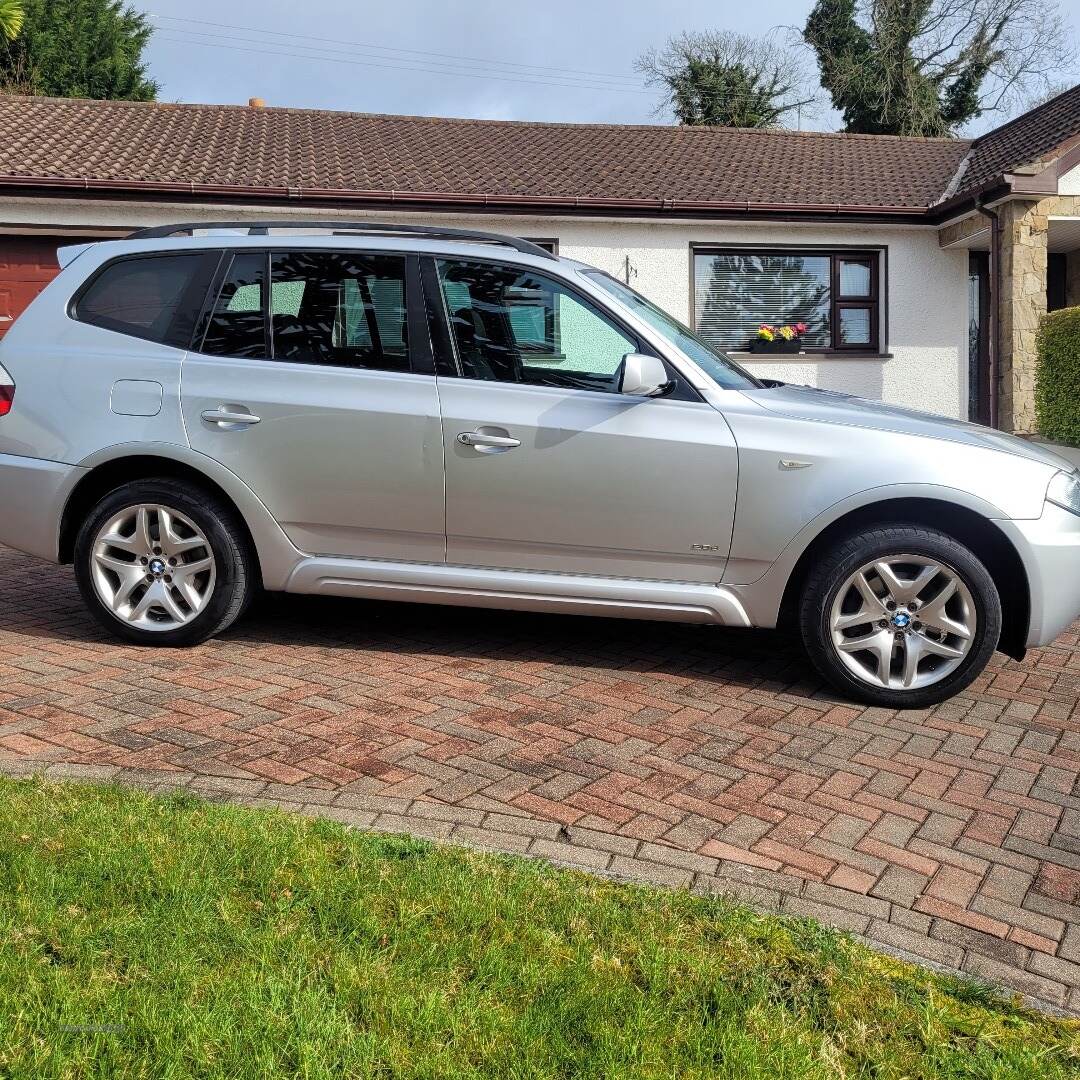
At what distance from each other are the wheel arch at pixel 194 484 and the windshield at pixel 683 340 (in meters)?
1.86

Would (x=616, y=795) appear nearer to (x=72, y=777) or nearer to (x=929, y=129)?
(x=72, y=777)

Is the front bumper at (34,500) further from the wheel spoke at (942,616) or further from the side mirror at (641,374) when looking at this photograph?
the wheel spoke at (942,616)

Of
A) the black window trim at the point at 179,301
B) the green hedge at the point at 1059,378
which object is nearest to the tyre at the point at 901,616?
the black window trim at the point at 179,301

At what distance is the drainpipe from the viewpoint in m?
14.9

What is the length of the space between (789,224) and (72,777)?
46.1 feet

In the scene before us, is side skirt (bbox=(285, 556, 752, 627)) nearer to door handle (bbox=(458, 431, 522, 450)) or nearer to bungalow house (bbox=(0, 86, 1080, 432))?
door handle (bbox=(458, 431, 522, 450))

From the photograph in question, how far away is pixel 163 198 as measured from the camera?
14672 mm

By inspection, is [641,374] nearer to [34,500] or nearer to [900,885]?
[900,885]

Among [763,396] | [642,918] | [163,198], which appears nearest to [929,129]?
[163,198]

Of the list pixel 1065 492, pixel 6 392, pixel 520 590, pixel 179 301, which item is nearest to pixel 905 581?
pixel 1065 492

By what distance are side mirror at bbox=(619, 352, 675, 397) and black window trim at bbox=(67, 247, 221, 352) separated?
6.79ft

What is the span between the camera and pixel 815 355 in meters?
16.1

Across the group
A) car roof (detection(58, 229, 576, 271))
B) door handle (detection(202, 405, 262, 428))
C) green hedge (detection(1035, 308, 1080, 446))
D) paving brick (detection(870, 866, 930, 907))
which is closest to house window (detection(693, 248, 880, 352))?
green hedge (detection(1035, 308, 1080, 446))

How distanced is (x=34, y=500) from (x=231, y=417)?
107 cm
